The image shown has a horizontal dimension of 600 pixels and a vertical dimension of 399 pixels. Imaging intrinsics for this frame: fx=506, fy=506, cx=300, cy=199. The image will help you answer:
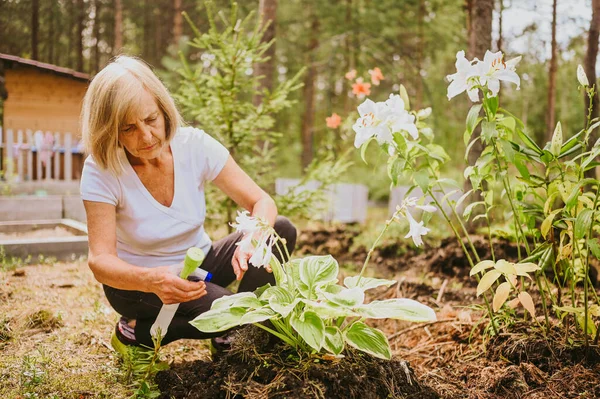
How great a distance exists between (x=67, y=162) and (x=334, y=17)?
26.9 ft

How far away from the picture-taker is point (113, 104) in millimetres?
1950

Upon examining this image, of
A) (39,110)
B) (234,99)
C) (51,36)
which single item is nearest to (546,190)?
(234,99)

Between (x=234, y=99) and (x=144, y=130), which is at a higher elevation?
(x=234, y=99)

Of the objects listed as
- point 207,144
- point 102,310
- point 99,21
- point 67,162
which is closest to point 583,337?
point 207,144

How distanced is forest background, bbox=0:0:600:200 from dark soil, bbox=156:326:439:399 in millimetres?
1784

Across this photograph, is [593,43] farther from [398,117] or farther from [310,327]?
[310,327]

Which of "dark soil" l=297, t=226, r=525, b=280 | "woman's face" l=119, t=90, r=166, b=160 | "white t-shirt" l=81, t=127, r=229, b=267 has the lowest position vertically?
"dark soil" l=297, t=226, r=525, b=280

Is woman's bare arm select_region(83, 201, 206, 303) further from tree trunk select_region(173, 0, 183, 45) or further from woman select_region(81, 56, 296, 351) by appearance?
tree trunk select_region(173, 0, 183, 45)

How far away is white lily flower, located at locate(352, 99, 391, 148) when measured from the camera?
6.13ft

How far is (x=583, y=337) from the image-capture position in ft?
6.61

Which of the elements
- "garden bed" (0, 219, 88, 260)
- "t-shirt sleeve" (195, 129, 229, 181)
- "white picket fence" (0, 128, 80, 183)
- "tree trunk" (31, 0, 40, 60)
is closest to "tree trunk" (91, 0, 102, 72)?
"white picket fence" (0, 128, 80, 183)

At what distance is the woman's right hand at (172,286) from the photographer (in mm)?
1729

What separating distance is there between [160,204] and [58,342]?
87 cm

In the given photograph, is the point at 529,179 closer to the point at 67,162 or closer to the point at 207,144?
the point at 207,144
